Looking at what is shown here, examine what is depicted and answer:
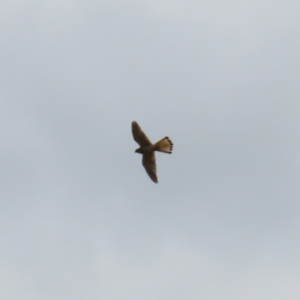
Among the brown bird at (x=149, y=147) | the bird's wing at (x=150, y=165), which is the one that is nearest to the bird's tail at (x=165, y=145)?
the brown bird at (x=149, y=147)

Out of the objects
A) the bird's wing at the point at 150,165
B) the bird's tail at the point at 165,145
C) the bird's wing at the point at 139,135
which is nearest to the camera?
the bird's tail at the point at 165,145

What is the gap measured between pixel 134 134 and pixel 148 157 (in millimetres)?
1179

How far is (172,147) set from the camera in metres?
41.7

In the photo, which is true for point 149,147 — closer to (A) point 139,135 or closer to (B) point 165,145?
(A) point 139,135

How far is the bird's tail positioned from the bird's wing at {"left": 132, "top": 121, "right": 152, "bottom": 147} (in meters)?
0.53

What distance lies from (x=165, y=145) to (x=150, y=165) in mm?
1643

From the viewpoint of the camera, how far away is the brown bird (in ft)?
137

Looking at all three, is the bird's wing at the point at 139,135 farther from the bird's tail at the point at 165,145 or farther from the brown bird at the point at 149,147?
the bird's tail at the point at 165,145

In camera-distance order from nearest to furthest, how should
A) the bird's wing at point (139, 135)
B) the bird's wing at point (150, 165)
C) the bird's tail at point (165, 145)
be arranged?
the bird's tail at point (165, 145) → the bird's wing at point (139, 135) → the bird's wing at point (150, 165)

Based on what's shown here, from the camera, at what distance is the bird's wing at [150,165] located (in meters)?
42.9

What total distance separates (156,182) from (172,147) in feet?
6.75

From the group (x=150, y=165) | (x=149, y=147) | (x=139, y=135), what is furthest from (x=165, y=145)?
(x=150, y=165)

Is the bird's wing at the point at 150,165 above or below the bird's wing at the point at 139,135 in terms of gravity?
below

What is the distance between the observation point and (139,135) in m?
42.3
